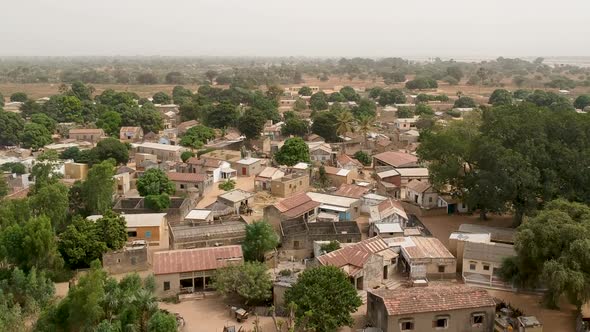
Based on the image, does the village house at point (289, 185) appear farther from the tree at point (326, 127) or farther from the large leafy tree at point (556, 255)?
the large leafy tree at point (556, 255)

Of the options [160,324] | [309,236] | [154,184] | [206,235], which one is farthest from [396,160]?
[160,324]

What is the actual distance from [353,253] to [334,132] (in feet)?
101

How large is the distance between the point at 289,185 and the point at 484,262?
1615 cm

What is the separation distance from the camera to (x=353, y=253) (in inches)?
901

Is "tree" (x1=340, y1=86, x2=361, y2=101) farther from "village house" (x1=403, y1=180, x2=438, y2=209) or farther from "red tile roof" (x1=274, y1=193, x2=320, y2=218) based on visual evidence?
"red tile roof" (x1=274, y1=193, x2=320, y2=218)

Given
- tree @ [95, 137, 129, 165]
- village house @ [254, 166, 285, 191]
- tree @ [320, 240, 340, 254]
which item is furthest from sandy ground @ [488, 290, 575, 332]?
tree @ [95, 137, 129, 165]

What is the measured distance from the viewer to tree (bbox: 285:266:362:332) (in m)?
18.3

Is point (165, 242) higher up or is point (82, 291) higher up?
point (82, 291)

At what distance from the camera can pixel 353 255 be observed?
74.5 feet

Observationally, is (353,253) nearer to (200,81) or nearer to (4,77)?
(200,81)

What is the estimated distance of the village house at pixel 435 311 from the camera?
18.2 m

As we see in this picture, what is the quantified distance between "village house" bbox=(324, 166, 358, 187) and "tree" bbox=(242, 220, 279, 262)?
560 inches

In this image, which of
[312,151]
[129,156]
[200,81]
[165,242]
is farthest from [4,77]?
[165,242]

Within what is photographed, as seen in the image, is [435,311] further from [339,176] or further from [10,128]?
[10,128]
